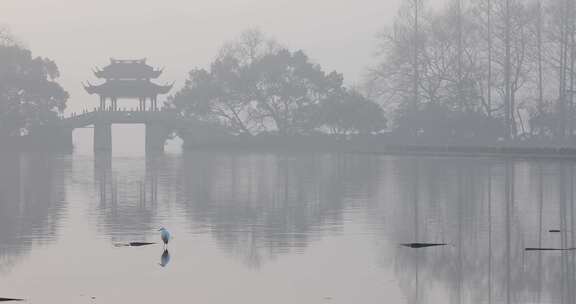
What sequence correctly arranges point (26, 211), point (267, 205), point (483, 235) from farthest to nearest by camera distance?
1. point (267, 205)
2. point (26, 211)
3. point (483, 235)

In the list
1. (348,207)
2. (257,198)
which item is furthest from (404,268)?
(257,198)

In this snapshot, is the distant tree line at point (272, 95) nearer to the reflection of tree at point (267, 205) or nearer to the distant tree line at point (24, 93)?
the distant tree line at point (24, 93)

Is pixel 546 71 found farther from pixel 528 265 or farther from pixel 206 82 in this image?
pixel 528 265

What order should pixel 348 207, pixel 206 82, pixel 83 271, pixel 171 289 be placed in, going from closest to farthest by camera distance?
pixel 171 289
pixel 83 271
pixel 348 207
pixel 206 82

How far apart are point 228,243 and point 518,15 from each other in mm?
51242

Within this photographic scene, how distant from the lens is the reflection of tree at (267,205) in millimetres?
17406

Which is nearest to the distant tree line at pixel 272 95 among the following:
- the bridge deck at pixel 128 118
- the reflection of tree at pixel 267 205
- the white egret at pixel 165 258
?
the bridge deck at pixel 128 118

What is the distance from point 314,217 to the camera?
21734 millimetres

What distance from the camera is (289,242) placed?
56.6ft

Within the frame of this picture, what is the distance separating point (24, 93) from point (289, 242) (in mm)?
64314

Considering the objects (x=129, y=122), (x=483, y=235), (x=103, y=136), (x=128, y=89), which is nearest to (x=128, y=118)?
(x=129, y=122)

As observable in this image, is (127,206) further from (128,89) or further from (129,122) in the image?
(128,89)

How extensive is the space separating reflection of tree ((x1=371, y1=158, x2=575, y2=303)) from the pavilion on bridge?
62.8 m

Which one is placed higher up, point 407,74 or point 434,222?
point 407,74
